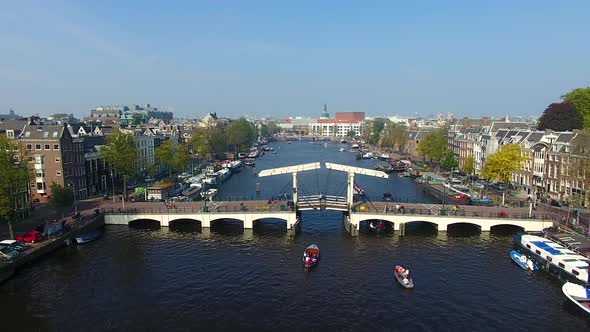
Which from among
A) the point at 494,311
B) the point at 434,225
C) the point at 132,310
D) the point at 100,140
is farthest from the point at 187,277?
the point at 100,140

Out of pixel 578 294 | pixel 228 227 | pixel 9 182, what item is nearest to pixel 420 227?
pixel 578 294

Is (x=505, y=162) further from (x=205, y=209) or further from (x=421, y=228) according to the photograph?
(x=205, y=209)

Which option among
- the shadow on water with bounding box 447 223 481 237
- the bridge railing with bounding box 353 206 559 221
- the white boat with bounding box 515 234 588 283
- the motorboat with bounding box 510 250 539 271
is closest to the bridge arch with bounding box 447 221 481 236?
the shadow on water with bounding box 447 223 481 237

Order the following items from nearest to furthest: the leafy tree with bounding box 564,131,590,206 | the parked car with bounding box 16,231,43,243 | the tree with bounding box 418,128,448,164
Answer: the parked car with bounding box 16,231,43,243
the leafy tree with bounding box 564,131,590,206
the tree with bounding box 418,128,448,164

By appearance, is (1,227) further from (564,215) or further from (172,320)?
(564,215)

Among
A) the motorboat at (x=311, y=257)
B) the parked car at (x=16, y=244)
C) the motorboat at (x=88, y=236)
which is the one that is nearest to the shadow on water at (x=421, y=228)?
the motorboat at (x=311, y=257)

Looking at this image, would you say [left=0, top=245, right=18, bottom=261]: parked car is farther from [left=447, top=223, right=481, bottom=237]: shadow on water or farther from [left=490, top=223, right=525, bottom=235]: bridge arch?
[left=490, top=223, right=525, bottom=235]: bridge arch
